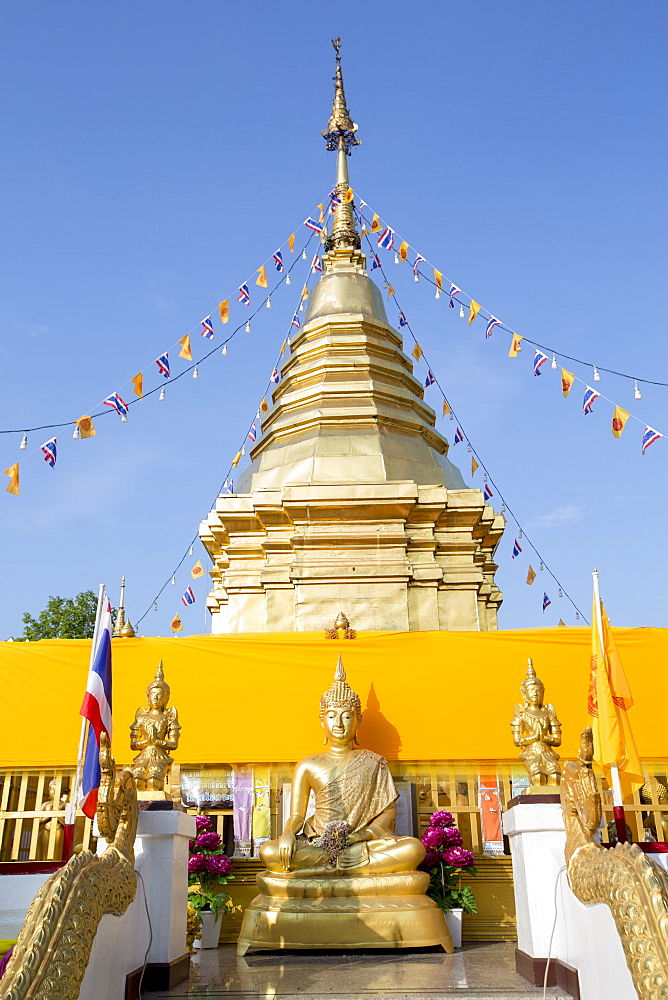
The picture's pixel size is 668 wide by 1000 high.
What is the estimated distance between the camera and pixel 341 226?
18984mm

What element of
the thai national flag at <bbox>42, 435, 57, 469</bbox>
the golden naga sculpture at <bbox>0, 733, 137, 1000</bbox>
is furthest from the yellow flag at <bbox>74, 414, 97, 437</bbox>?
the golden naga sculpture at <bbox>0, 733, 137, 1000</bbox>

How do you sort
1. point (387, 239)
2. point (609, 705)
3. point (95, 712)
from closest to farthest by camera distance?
point (95, 712) < point (609, 705) < point (387, 239)

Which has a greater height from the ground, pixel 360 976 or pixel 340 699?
pixel 340 699

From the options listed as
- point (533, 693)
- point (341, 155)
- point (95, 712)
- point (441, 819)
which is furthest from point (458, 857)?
point (341, 155)

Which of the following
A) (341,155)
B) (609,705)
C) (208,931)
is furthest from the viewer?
(341,155)

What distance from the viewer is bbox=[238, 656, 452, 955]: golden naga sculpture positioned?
7.33m

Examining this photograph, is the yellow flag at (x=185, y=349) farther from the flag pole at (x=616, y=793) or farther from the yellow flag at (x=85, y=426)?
the flag pole at (x=616, y=793)

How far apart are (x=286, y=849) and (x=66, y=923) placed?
12.2ft

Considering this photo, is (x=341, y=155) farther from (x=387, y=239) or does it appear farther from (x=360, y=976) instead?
(x=360, y=976)

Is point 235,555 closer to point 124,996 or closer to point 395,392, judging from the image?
point 395,392

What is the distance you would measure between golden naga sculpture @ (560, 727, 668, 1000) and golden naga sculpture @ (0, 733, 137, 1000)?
266cm

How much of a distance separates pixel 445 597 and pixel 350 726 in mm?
5615

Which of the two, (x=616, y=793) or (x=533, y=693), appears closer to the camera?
(x=616, y=793)

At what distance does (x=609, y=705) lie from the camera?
6363mm
